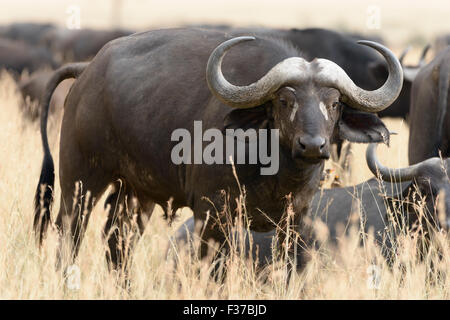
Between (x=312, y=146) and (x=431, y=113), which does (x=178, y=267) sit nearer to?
(x=312, y=146)

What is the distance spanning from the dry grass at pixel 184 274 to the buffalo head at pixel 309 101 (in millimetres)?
612

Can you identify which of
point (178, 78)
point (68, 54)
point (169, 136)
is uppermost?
point (68, 54)

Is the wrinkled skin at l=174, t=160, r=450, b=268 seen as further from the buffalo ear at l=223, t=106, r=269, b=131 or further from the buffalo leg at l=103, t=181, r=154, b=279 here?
the buffalo ear at l=223, t=106, r=269, b=131

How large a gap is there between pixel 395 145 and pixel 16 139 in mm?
4406

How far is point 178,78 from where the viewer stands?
5.54 m

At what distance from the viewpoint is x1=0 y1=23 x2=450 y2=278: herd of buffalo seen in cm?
489

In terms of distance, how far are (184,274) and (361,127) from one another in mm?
1368

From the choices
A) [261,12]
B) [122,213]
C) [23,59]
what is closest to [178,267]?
[122,213]

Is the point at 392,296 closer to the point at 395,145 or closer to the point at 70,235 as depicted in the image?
the point at 70,235

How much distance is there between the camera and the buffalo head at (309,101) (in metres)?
4.66

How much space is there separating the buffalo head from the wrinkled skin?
1.83 feet

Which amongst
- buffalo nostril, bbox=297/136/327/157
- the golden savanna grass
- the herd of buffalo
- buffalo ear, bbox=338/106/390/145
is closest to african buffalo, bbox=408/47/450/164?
the herd of buffalo
